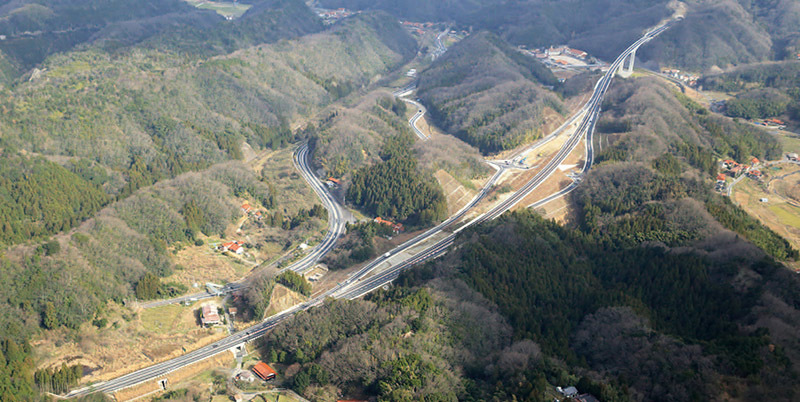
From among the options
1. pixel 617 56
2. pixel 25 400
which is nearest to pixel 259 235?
pixel 25 400

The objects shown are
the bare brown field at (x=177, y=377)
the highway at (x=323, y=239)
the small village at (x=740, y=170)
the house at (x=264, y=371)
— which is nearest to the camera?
the bare brown field at (x=177, y=377)

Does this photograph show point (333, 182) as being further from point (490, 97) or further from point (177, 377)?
point (177, 377)

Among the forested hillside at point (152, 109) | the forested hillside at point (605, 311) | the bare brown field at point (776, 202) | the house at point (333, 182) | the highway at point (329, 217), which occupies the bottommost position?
the bare brown field at point (776, 202)

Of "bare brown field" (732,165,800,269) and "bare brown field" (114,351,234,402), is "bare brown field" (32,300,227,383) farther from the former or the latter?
"bare brown field" (732,165,800,269)

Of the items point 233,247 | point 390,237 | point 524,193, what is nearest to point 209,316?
point 233,247

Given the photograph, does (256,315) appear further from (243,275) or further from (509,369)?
(509,369)

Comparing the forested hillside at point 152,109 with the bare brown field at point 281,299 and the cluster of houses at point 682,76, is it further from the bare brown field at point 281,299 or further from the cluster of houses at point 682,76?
the cluster of houses at point 682,76

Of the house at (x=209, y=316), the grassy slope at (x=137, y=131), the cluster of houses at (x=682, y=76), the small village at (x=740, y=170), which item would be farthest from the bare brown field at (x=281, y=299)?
the cluster of houses at (x=682, y=76)

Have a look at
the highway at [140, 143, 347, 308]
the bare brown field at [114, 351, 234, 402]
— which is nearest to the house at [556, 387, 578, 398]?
the bare brown field at [114, 351, 234, 402]
